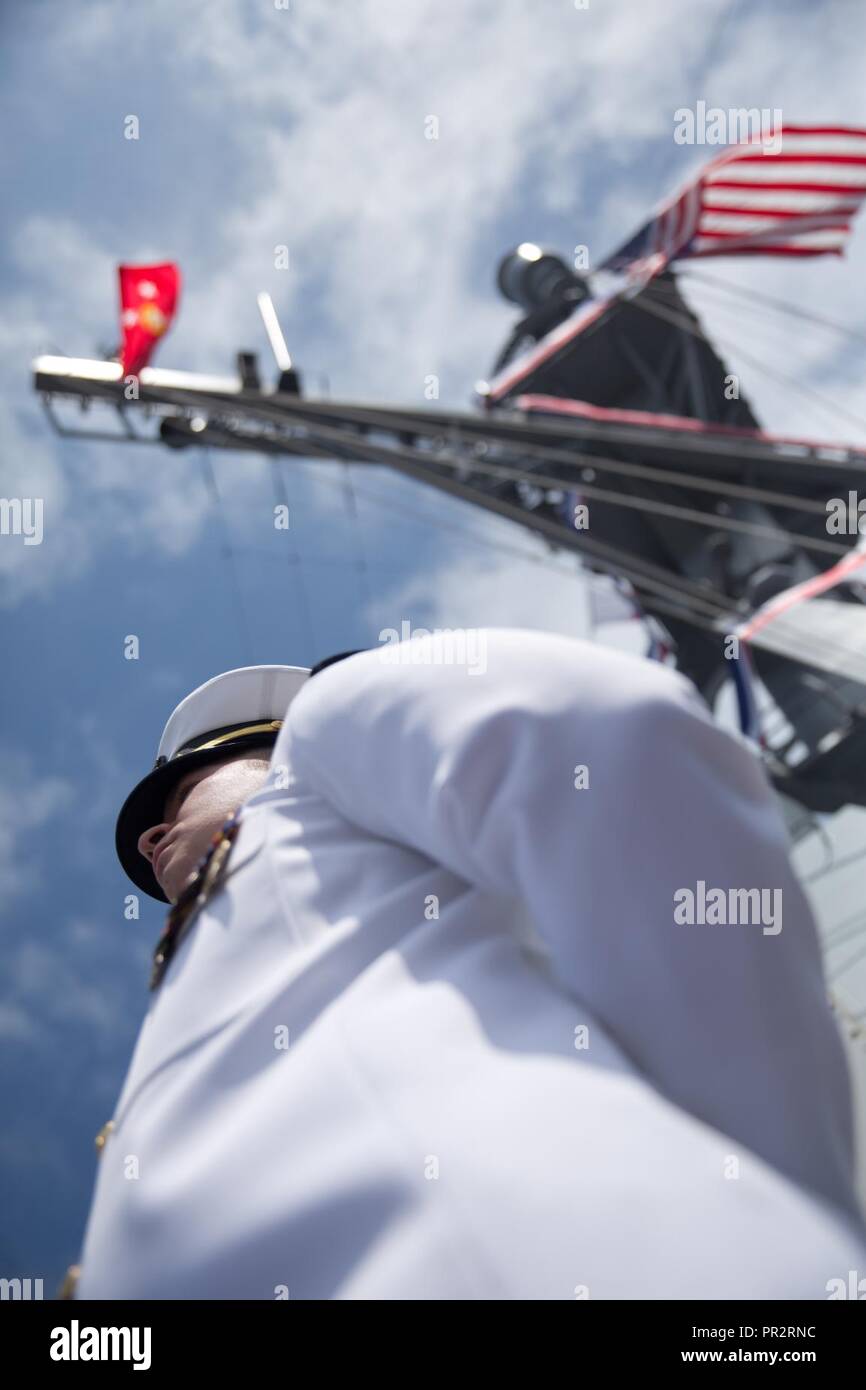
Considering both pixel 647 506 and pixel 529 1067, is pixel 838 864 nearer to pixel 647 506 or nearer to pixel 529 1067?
pixel 647 506

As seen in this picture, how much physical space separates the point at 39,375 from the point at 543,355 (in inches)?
512

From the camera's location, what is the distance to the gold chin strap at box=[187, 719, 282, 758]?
2266 millimetres

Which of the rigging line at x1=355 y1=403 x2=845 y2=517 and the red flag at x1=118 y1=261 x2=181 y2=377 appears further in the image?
the red flag at x1=118 y1=261 x2=181 y2=377

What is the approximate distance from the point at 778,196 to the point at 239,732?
494 inches

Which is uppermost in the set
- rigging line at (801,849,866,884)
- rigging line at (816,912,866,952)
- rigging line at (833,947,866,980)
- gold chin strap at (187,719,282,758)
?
gold chin strap at (187,719,282,758)

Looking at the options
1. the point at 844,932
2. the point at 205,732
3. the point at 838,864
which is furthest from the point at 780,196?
the point at 205,732

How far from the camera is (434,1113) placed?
0.97 metres

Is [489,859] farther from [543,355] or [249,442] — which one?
[543,355]

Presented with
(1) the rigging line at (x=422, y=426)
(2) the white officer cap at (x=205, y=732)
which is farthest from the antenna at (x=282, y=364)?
(2) the white officer cap at (x=205, y=732)

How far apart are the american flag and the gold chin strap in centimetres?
1237

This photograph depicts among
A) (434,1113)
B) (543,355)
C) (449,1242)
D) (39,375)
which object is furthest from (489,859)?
(543,355)

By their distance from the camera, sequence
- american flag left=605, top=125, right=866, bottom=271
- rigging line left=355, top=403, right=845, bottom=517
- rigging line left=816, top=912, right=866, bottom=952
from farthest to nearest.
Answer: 1. rigging line left=816, top=912, right=866, bottom=952
2. american flag left=605, top=125, right=866, bottom=271
3. rigging line left=355, top=403, right=845, bottom=517

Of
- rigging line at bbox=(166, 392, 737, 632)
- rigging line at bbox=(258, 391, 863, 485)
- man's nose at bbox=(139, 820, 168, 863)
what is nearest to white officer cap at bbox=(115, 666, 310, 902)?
man's nose at bbox=(139, 820, 168, 863)
